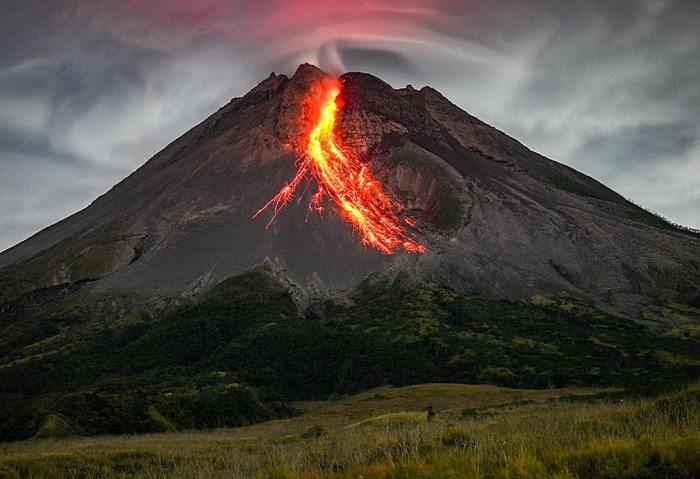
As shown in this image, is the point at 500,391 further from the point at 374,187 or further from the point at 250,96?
the point at 250,96

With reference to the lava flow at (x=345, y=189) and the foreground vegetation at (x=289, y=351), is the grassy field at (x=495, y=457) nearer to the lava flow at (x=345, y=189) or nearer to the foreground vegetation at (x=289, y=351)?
the foreground vegetation at (x=289, y=351)

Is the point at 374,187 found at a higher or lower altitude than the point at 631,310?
higher

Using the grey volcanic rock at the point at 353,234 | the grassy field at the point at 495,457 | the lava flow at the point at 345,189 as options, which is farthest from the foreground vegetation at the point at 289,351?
the grassy field at the point at 495,457

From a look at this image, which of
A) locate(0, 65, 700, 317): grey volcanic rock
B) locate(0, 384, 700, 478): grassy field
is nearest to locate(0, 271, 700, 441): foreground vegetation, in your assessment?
locate(0, 65, 700, 317): grey volcanic rock

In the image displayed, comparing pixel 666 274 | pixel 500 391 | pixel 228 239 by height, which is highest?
pixel 228 239

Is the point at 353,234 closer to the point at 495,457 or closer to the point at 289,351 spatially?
the point at 289,351

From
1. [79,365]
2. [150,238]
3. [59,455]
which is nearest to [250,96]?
[150,238]
